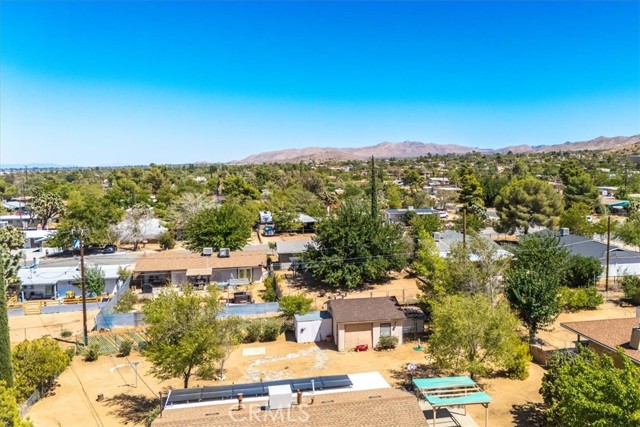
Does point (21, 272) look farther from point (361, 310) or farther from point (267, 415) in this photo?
point (267, 415)

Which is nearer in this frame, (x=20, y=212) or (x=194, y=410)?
(x=194, y=410)

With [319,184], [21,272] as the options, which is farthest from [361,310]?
[319,184]

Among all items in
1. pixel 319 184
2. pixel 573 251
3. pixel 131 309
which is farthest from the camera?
pixel 319 184

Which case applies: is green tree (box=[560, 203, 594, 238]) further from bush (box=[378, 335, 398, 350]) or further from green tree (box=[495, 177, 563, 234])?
bush (box=[378, 335, 398, 350])

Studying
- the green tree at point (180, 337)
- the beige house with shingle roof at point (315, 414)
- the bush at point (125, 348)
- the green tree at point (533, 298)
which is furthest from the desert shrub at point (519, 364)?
the bush at point (125, 348)

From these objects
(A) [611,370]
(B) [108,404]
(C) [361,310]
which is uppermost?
(A) [611,370]

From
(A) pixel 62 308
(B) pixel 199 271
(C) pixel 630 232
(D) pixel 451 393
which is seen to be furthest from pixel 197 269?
(C) pixel 630 232

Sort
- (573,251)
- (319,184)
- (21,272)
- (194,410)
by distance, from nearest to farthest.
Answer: (194,410)
(21,272)
(573,251)
(319,184)
